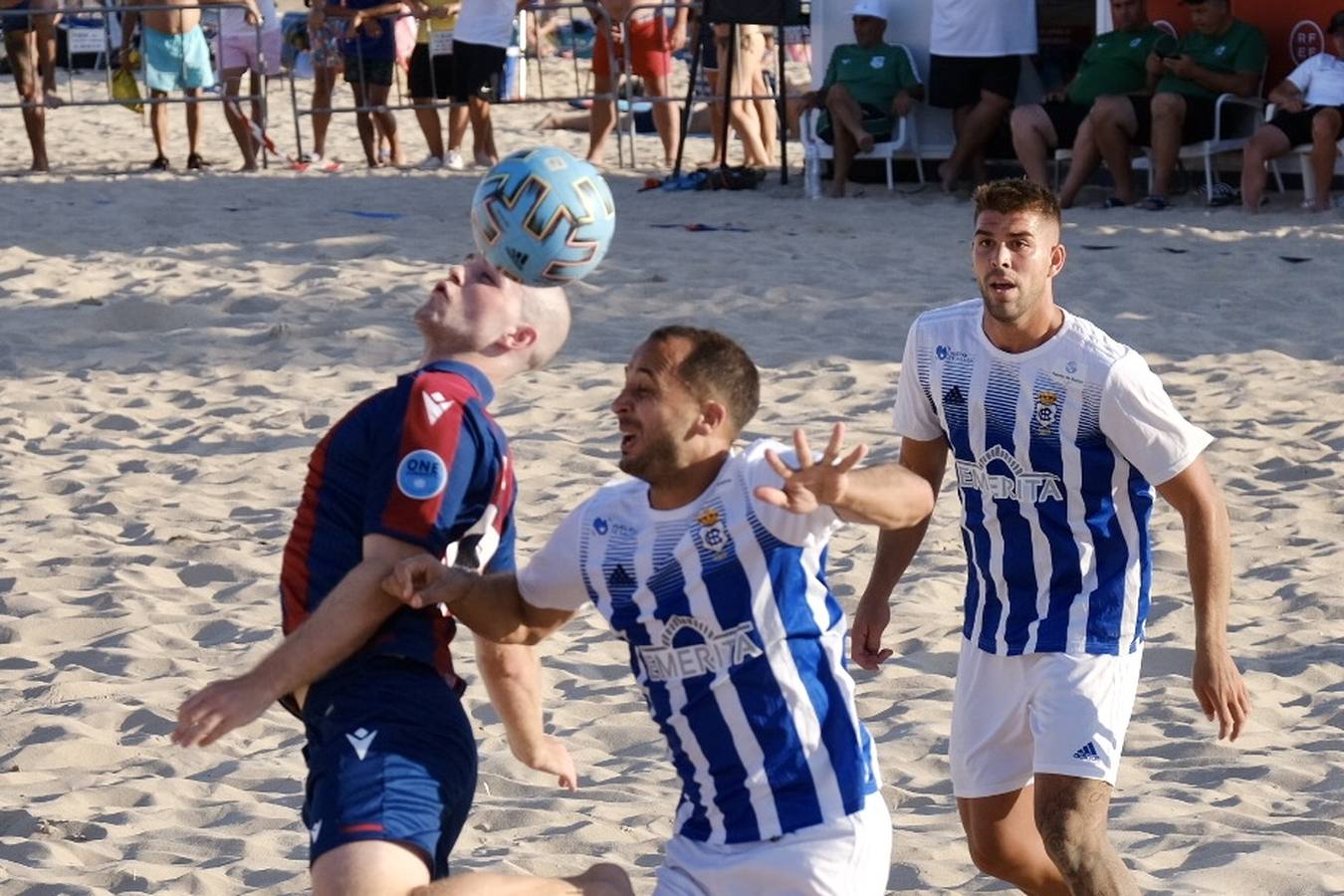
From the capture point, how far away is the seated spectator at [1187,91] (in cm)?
1241

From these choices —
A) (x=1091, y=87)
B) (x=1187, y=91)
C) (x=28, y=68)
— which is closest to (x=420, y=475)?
(x=1187, y=91)

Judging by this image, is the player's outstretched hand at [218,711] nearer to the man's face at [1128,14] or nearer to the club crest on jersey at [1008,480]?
the club crest on jersey at [1008,480]

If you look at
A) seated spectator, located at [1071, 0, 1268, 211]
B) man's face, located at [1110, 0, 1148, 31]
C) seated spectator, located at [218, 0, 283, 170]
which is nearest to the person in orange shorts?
seated spectator, located at [218, 0, 283, 170]

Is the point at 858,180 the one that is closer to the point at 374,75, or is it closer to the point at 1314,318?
the point at 374,75

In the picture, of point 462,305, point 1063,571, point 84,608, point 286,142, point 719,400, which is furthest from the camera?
point 286,142

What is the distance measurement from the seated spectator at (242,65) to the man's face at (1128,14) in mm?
6854

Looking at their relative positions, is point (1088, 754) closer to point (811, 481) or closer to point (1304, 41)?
point (811, 481)

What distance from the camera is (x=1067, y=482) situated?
11.8 ft

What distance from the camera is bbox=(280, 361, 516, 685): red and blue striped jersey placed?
Result: 2973mm

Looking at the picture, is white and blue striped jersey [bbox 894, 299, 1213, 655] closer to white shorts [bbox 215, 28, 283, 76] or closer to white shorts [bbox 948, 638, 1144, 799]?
white shorts [bbox 948, 638, 1144, 799]

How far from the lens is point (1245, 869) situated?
4.06 metres

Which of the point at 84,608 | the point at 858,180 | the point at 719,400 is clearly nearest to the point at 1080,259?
the point at 858,180

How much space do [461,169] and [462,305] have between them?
12704 millimetres

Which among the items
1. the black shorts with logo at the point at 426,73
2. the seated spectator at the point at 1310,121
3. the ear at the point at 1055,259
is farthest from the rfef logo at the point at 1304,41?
the ear at the point at 1055,259
